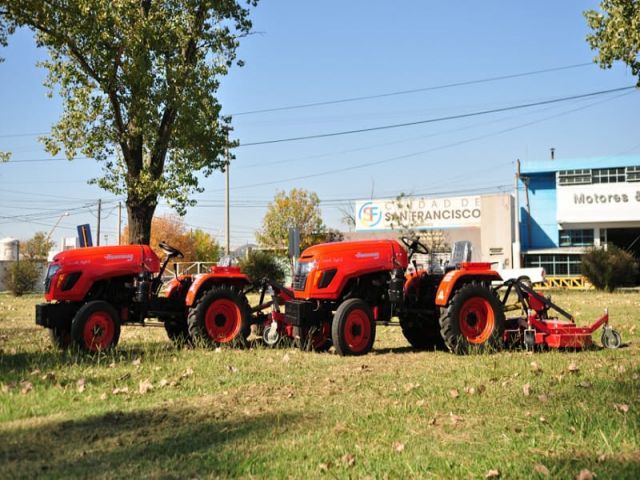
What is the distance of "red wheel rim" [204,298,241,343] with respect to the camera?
11.0m

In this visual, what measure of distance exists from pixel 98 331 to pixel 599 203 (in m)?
44.5

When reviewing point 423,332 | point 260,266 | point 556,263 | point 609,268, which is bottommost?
point 423,332

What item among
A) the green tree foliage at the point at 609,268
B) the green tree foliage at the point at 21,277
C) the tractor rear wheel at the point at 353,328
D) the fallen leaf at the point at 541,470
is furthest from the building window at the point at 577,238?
the fallen leaf at the point at 541,470

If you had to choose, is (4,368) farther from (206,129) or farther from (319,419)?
(206,129)

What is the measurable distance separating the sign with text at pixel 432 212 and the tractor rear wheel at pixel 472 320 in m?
42.8

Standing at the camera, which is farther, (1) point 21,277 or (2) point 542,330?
(1) point 21,277

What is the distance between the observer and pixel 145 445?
5.17 meters

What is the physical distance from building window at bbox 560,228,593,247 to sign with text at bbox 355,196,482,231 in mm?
6296

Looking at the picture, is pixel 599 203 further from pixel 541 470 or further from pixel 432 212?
pixel 541 470

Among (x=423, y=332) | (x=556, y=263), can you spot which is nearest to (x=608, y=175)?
(x=556, y=263)

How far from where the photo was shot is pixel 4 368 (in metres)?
8.57

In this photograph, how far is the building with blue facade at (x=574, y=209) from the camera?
48281mm

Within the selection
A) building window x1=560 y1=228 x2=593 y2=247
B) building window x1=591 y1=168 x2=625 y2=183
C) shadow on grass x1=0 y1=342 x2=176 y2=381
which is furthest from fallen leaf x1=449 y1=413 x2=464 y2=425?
building window x1=560 y1=228 x2=593 y2=247

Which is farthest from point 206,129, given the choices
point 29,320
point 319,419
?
point 319,419
